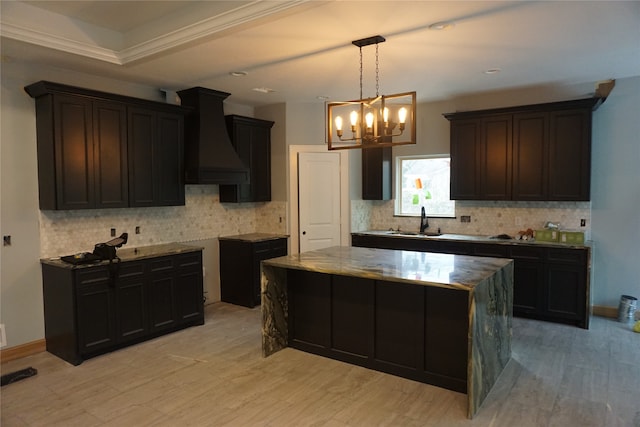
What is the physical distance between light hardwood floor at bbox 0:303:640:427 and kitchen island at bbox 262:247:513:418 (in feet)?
0.49

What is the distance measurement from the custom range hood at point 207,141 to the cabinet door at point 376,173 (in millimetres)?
2112

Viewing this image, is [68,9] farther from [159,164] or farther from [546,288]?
[546,288]

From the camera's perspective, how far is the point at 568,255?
479cm

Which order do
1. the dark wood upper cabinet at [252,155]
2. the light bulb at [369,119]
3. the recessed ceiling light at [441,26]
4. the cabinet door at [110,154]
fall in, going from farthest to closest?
1. the dark wood upper cabinet at [252,155]
2. the cabinet door at [110,154]
3. the light bulb at [369,119]
4. the recessed ceiling light at [441,26]

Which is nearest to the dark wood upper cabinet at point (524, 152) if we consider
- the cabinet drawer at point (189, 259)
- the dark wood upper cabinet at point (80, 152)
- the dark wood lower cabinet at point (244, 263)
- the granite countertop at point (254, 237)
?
the granite countertop at point (254, 237)

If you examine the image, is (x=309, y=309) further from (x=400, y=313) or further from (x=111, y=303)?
(x=111, y=303)

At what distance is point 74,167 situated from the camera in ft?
13.3

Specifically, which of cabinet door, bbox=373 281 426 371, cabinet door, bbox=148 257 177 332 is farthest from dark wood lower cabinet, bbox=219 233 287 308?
cabinet door, bbox=373 281 426 371

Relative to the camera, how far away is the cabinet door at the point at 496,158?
5398mm

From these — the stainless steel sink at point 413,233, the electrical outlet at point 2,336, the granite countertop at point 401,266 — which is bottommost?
the electrical outlet at point 2,336

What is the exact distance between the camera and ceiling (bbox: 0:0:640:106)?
308 centimetres

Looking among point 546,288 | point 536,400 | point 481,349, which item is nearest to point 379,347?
point 481,349

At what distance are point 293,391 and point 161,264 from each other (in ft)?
6.75

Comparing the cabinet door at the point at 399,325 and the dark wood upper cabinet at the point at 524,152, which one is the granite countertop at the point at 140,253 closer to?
the cabinet door at the point at 399,325
